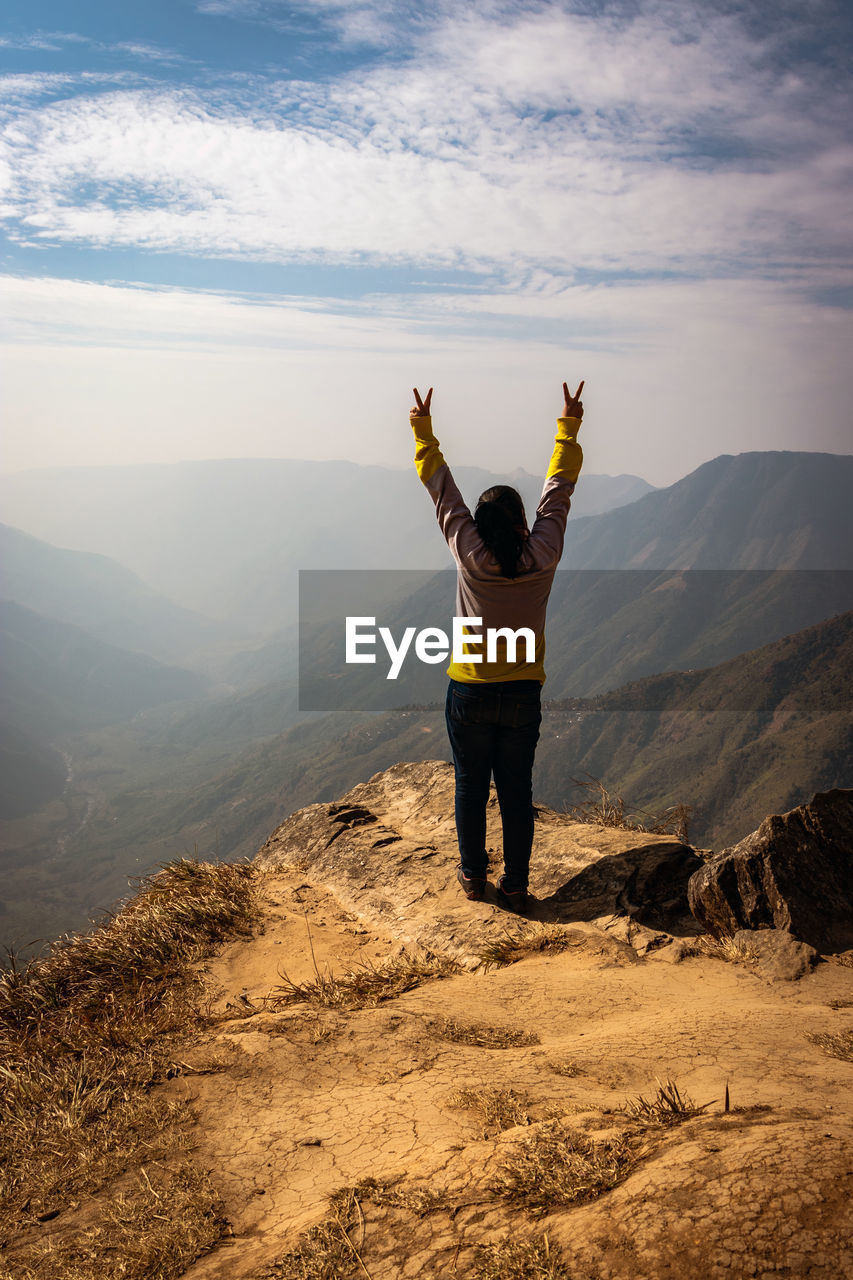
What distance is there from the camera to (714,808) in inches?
4983

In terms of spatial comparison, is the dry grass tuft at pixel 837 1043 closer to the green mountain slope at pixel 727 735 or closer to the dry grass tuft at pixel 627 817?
the dry grass tuft at pixel 627 817

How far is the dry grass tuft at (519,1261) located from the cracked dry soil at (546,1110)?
4cm

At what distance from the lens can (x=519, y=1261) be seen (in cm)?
218

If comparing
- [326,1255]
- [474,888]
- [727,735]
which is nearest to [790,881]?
[474,888]

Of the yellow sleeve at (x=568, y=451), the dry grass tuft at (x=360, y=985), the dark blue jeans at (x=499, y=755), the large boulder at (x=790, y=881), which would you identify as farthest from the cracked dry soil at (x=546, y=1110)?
the yellow sleeve at (x=568, y=451)

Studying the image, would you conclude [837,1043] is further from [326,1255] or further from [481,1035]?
[326,1255]

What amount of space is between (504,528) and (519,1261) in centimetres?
440

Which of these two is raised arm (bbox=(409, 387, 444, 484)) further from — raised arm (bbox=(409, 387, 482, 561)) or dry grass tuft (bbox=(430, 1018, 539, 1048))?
dry grass tuft (bbox=(430, 1018, 539, 1048))

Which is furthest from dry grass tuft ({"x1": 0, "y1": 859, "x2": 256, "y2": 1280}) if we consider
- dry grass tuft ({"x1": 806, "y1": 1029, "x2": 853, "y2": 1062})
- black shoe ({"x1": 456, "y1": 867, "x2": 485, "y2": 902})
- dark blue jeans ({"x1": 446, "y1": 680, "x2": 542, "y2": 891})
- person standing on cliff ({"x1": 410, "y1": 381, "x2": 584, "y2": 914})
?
dry grass tuft ({"x1": 806, "y1": 1029, "x2": 853, "y2": 1062})

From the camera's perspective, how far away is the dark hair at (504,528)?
5.73 meters

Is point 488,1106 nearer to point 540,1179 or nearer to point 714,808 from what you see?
point 540,1179

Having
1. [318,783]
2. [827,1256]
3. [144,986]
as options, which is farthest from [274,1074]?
[318,783]

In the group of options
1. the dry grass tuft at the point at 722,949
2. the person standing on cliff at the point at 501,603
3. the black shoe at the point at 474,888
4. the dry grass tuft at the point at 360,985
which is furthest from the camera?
the black shoe at the point at 474,888

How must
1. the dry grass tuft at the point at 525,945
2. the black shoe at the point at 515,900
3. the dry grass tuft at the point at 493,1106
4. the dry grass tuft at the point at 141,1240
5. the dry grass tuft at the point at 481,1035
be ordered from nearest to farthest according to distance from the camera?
the dry grass tuft at the point at 141,1240, the dry grass tuft at the point at 493,1106, the dry grass tuft at the point at 481,1035, the dry grass tuft at the point at 525,945, the black shoe at the point at 515,900
